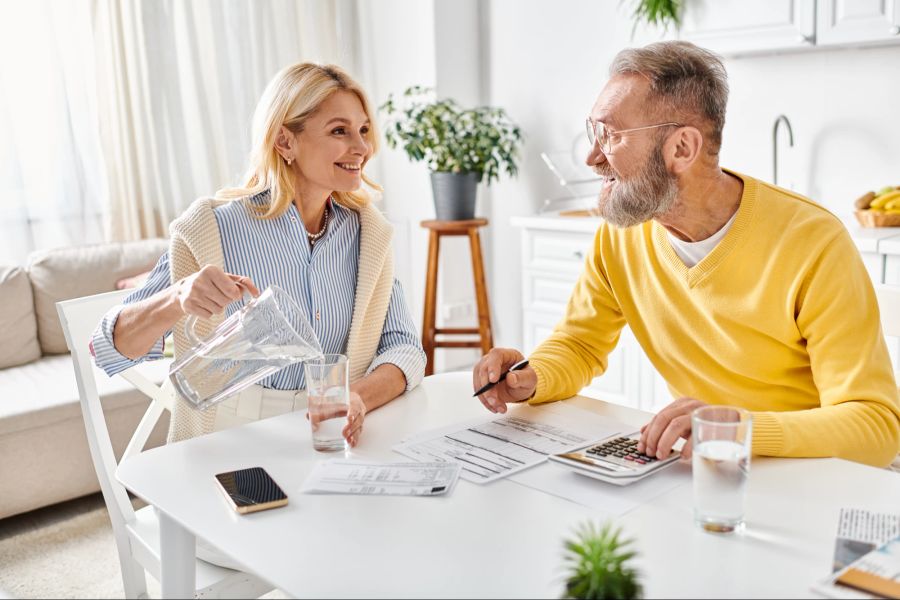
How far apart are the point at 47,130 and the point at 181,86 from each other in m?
0.61

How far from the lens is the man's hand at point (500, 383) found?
1.51 metres

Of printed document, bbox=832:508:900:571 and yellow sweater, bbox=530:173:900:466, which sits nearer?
printed document, bbox=832:508:900:571

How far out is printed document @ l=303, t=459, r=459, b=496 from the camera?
46.4 inches

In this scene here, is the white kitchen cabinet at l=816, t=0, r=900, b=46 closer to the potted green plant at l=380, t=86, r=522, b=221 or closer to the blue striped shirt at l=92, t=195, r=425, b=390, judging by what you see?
the potted green plant at l=380, t=86, r=522, b=221

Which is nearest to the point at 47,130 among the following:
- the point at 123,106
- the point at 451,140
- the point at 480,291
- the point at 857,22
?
the point at 123,106

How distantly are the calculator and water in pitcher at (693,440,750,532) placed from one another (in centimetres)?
14

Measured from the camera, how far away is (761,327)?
5.06 ft

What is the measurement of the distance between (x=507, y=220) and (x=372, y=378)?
2884mm

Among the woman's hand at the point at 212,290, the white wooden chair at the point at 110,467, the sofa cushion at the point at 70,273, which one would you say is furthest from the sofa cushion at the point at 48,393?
the woman's hand at the point at 212,290

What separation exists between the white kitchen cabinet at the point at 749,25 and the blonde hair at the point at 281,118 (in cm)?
182

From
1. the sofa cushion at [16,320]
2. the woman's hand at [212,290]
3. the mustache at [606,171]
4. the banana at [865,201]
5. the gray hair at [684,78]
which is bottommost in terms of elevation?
the sofa cushion at [16,320]

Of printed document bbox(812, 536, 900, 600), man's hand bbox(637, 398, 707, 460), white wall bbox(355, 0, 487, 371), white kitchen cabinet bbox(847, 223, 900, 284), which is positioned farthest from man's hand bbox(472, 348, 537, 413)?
white wall bbox(355, 0, 487, 371)

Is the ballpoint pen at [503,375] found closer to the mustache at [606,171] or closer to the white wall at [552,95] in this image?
the mustache at [606,171]

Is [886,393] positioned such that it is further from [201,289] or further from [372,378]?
[201,289]
